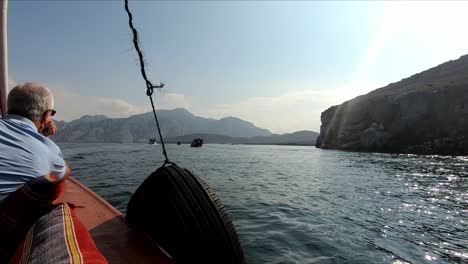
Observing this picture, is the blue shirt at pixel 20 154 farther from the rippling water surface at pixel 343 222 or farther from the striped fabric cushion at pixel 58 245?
the rippling water surface at pixel 343 222

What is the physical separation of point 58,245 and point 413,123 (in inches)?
3426

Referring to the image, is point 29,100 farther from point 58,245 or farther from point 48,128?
point 58,245

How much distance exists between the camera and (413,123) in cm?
7475

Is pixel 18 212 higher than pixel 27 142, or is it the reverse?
pixel 27 142

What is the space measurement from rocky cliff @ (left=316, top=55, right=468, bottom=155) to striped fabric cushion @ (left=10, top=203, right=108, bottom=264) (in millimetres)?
71036

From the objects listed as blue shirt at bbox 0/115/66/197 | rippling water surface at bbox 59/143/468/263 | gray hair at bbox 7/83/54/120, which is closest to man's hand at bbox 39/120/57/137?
gray hair at bbox 7/83/54/120

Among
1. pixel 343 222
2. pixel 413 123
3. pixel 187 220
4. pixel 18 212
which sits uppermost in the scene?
pixel 413 123

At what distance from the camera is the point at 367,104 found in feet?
302

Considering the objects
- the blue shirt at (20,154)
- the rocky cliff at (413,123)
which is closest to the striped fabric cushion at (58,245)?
the blue shirt at (20,154)

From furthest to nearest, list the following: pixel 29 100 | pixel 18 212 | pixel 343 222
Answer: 1. pixel 343 222
2. pixel 29 100
3. pixel 18 212

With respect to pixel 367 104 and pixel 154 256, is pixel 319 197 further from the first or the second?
pixel 367 104

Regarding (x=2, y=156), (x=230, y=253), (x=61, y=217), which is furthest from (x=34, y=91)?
(x=230, y=253)

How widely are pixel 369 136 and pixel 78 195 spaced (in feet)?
254

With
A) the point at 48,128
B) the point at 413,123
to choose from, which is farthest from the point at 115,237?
the point at 413,123
